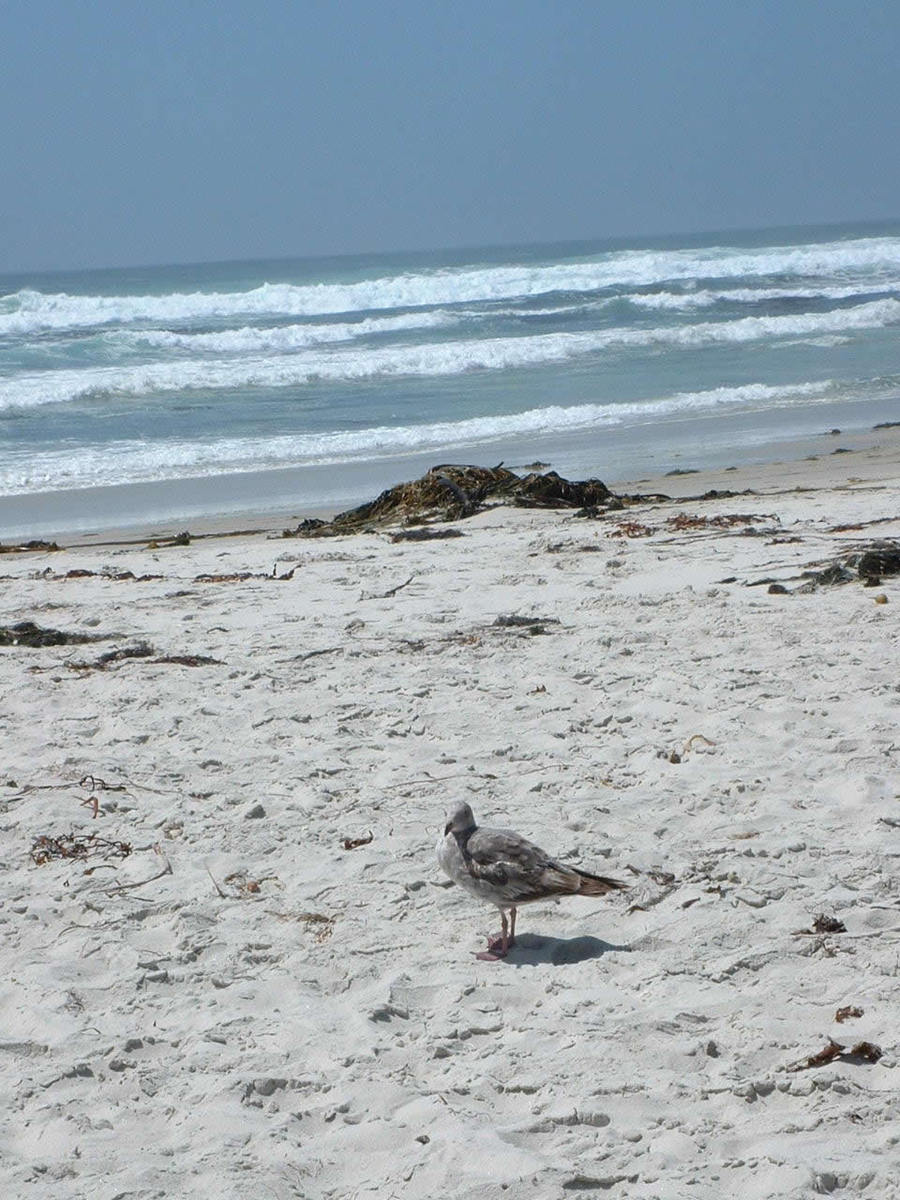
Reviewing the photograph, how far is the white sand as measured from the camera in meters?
2.67

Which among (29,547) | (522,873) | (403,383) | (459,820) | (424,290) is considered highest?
(424,290)

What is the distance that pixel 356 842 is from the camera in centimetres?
406

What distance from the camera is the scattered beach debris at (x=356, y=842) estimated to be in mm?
4039

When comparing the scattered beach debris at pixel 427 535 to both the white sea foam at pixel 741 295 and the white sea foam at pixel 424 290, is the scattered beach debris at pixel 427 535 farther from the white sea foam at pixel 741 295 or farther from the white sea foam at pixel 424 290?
the white sea foam at pixel 741 295

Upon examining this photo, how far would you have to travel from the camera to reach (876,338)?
26.2m

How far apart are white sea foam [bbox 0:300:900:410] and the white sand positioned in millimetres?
15723

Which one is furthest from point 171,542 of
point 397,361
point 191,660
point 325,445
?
point 397,361

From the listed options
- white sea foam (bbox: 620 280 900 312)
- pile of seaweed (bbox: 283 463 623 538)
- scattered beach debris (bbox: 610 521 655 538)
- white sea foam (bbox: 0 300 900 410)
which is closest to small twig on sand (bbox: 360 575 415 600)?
scattered beach debris (bbox: 610 521 655 538)

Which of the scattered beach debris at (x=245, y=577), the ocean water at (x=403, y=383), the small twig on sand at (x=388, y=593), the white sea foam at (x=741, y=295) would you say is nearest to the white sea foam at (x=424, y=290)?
the ocean water at (x=403, y=383)

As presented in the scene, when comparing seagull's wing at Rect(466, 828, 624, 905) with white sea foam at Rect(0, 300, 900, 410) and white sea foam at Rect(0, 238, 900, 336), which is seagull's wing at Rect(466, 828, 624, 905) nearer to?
white sea foam at Rect(0, 300, 900, 410)

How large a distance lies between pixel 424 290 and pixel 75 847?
3902 centimetres

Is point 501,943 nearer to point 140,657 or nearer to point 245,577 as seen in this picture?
point 140,657

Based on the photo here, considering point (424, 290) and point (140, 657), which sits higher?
point (424, 290)

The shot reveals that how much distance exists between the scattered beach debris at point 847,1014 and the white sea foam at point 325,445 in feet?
37.7
